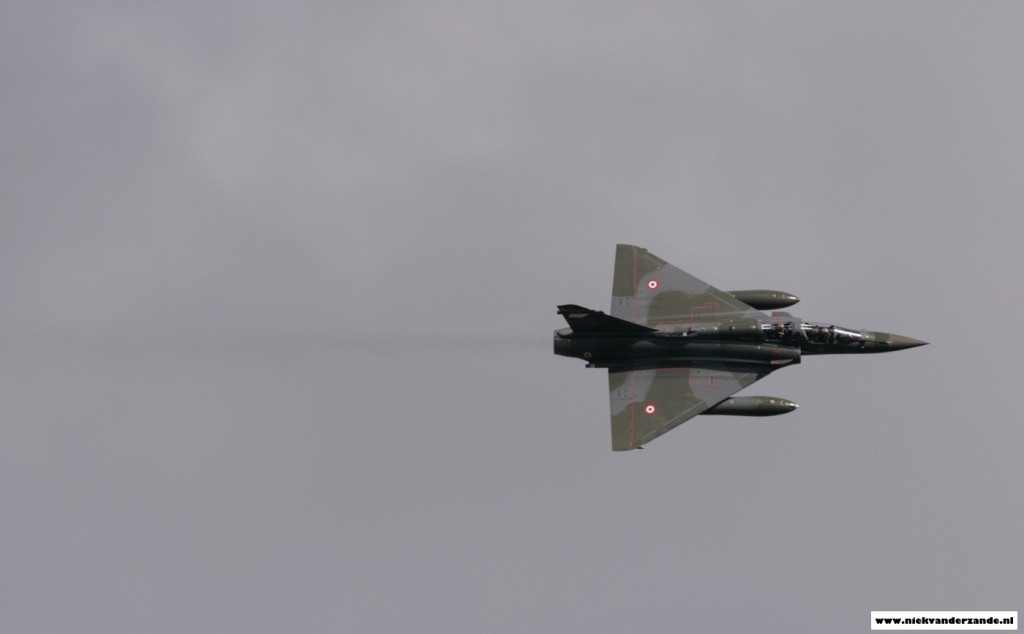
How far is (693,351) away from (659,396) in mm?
2702

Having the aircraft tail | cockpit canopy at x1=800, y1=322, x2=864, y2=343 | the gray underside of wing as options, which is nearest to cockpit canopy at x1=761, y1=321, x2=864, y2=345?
cockpit canopy at x1=800, y1=322, x2=864, y2=343

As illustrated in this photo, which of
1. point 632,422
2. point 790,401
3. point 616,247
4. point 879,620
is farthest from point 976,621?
point 616,247

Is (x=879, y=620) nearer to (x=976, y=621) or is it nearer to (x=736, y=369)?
(x=976, y=621)

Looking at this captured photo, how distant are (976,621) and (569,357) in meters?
21.8

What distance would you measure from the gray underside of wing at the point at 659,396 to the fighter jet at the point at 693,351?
0.05 meters

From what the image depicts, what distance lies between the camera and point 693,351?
266 feet

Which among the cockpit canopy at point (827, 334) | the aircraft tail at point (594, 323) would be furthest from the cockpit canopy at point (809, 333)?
the aircraft tail at point (594, 323)

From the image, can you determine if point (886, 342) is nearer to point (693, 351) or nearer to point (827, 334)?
point (827, 334)

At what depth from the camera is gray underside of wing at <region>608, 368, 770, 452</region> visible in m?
79.5

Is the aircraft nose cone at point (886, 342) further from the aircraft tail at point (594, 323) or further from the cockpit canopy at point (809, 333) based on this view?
the aircraft tail at point (594, 323)

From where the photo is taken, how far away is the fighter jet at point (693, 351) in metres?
79.8

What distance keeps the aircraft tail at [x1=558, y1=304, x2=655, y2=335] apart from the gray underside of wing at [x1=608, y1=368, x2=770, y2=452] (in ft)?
6.31

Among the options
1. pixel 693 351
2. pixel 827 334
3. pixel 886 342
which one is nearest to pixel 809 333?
pixel 827 334

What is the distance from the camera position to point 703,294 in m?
83.1
